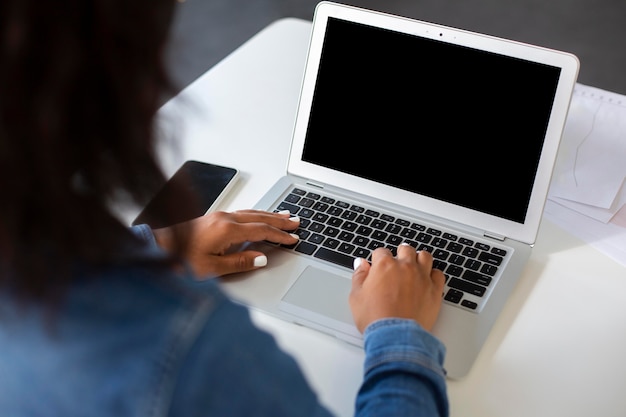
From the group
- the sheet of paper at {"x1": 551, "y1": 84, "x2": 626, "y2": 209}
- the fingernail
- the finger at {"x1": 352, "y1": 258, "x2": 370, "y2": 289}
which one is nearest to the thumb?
the fingernail

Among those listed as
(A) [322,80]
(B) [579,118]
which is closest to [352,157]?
(A) [322,80]

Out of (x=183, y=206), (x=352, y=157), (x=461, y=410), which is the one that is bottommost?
(x=461, y=410)

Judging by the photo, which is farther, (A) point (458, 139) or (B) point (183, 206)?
(A) point (458, 139)

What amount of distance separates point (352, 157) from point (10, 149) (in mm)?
745

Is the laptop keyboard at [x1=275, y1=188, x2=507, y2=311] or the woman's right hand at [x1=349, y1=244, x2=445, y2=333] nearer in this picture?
the woman's right hand at [x1=349, y1=244, x2=445, y2=333]

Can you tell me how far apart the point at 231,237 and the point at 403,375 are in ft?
1.20

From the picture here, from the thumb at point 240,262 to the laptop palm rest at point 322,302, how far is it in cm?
6

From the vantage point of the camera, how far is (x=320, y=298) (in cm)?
94

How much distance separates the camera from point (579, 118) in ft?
4.14

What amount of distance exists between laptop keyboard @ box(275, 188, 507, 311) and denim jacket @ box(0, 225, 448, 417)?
1.59 feet

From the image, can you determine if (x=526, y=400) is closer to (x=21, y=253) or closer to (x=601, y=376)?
(x=601, y=376)

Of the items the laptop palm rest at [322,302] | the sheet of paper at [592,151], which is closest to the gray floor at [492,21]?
the sheet of paper at [592,151]

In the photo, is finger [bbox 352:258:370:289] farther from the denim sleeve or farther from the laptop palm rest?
the denim sleeve

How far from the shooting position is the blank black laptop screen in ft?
3.28
